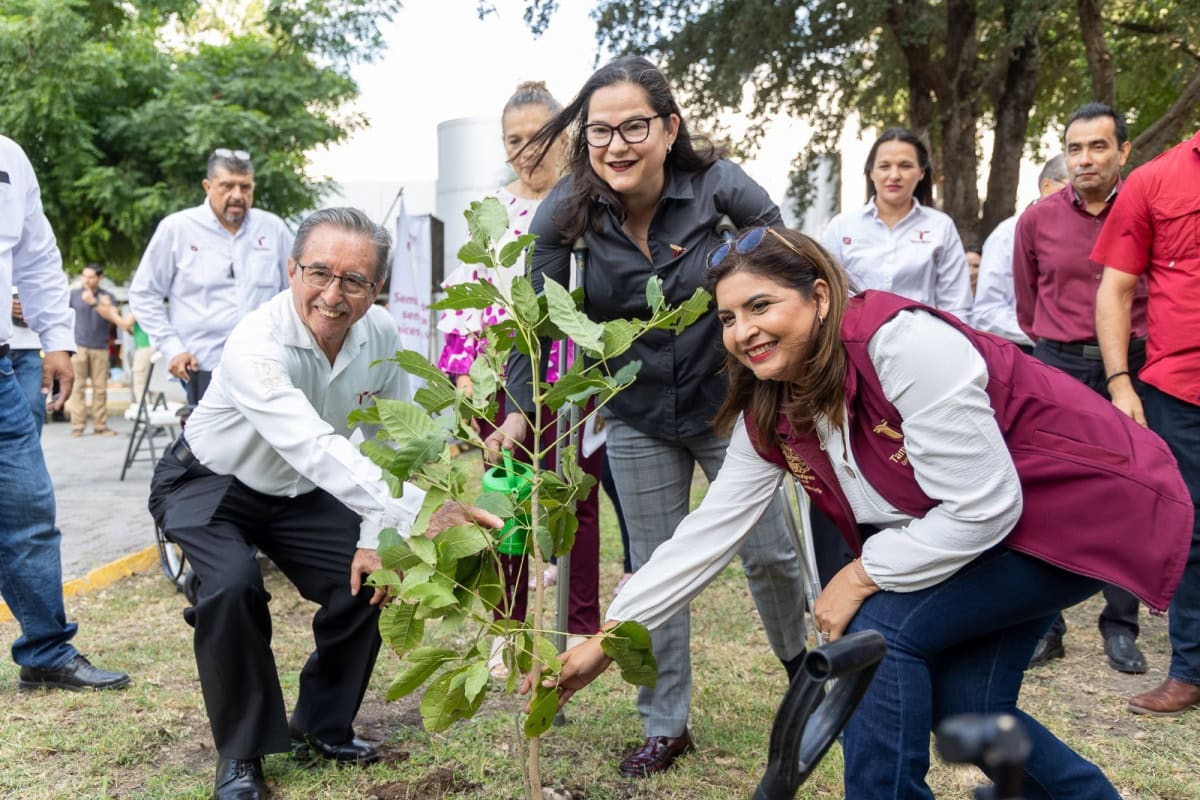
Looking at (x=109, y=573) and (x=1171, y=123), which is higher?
(x=1171, y=123)

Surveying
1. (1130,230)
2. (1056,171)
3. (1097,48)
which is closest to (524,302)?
(1130,230)

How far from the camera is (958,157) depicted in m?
11.6

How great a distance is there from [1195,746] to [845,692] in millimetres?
3060

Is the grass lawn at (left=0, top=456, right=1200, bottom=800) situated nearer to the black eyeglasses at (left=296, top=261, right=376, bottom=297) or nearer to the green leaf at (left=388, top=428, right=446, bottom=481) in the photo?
the green leaf at (left=388, top=428, right=446, bottom=481)

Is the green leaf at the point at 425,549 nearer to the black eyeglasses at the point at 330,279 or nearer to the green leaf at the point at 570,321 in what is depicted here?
the green leaf at the point at 570,321

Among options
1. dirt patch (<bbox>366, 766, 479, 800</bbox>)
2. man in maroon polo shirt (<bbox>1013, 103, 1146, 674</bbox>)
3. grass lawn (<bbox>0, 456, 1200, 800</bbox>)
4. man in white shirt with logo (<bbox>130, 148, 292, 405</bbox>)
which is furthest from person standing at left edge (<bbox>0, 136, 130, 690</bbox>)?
man in maroon polo shirt (<bbox>1013, 103, 1146, 674</bbox>)

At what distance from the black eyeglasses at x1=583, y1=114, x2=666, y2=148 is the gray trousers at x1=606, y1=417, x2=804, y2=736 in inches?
36.0

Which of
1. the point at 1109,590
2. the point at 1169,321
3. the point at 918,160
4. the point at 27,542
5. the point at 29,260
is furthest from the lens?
the point at 918,160

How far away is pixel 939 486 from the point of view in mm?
2320

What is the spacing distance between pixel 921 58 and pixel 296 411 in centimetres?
961

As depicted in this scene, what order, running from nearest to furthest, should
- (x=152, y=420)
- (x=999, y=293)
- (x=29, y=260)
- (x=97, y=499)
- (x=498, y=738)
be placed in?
(x=498, y=738), (x=29, y=260), (x=999, y=293), (x=152, y=420), (x=97, y=499)

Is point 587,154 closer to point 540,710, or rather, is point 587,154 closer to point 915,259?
point 540,710

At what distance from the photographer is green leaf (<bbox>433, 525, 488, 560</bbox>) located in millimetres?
2553

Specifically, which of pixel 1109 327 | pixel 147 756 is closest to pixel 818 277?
pixel 1109 327
